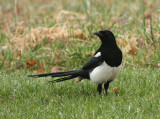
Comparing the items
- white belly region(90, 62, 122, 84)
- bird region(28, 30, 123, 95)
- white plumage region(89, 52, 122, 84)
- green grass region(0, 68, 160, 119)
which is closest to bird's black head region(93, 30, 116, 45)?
bird region(28, 30, 123, 95)

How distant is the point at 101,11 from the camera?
758 cm

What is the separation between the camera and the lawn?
3943 millimetres

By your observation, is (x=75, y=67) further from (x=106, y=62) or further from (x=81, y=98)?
(x=106, y=62)

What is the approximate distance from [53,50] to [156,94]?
2.86 m

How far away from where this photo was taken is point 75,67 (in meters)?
6.29

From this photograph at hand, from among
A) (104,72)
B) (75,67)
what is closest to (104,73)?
(104,72)

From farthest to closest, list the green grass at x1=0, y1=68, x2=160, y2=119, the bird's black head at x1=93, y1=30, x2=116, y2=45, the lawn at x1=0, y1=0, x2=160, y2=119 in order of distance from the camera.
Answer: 1. the bird's black head at x1=93, y1=30, x2=116, y2=45
2. the lawn at x1=0, y1=0, x2=160, y2=119
3. the green grass at x1=0, y1=68, x2=160, y2=119

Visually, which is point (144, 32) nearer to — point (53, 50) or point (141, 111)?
point (53, 50)

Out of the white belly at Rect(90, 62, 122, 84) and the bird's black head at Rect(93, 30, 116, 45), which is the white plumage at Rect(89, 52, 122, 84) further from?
the bird's black head at Rect(93, 30, 116, 45)

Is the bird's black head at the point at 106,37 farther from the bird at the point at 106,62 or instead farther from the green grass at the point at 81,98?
the green grass at the point at 81,98

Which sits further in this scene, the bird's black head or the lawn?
the bird's black head

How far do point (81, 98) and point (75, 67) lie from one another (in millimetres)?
1992

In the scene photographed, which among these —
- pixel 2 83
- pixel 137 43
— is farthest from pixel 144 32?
pixel 2 83

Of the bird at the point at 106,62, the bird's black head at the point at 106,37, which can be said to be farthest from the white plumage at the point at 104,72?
the bird's black head at the point at 106,37
